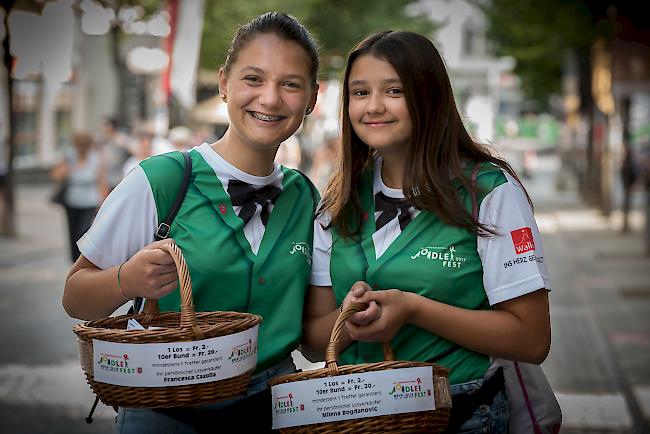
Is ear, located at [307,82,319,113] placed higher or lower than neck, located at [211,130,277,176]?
higher

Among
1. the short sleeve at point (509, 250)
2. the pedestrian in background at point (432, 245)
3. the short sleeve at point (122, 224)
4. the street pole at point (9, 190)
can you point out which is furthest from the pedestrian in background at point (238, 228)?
the street pole at point (9, 190)

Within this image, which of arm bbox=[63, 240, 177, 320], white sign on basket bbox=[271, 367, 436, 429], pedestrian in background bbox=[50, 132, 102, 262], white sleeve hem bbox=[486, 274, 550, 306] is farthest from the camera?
pedestrian in background bbox=[50, 132, 102, 262]

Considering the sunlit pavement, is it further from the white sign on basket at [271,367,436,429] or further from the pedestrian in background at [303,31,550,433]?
the white sign on basket at [271,367,436,429]

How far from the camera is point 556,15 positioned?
2123cm

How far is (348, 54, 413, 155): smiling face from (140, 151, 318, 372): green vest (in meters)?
0.38

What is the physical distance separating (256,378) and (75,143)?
10156 mm

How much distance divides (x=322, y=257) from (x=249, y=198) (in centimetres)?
28

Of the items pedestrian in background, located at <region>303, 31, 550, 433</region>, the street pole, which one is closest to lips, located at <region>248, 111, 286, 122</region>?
pedestrian in background, located at <region>303, 31, 550, 433</region>

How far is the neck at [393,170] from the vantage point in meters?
2.88

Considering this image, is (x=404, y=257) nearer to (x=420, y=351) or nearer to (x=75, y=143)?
(x=420, y=351)

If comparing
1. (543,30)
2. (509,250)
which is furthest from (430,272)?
(543,30)

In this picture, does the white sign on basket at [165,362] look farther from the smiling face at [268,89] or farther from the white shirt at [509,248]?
the smiling face at [268,89]

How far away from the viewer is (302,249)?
2904 mm

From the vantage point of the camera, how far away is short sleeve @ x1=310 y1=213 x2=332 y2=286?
9.60 feet
